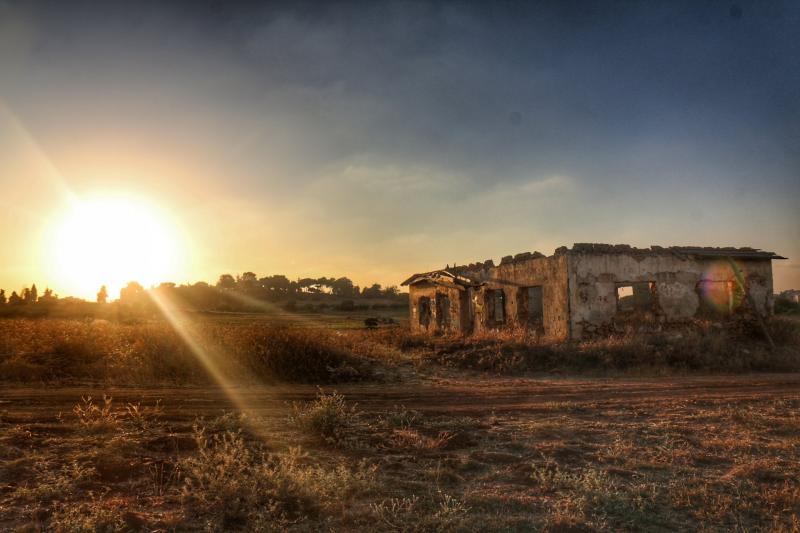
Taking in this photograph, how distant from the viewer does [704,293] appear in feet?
66.0

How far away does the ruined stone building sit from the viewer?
1828 cm

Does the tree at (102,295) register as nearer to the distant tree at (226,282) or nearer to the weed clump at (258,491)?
the distant tree at (226,282)

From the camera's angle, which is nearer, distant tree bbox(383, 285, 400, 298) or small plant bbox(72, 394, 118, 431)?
small plant bbox(72, 394, 118, 431)

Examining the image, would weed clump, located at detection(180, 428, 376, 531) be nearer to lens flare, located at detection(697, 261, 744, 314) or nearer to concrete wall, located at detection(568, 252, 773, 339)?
concrete wall, located at detection(568, 252, 773, 339)

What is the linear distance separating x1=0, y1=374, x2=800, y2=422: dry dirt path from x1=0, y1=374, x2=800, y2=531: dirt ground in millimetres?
99

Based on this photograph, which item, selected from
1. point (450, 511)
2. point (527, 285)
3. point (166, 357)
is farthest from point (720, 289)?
point (450, 511)

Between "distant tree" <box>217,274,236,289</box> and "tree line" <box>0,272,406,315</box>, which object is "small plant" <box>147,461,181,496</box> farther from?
"distant tree" <box>217,274,236,289</box>

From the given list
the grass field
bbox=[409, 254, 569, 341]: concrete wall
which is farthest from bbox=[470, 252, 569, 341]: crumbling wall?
the grass field

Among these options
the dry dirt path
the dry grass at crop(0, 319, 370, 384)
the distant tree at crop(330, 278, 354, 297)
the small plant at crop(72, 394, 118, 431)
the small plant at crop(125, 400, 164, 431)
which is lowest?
the dry dirt path

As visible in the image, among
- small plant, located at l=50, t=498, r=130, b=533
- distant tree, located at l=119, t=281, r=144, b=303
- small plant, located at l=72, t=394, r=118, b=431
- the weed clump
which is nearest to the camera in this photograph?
small plant, located at l=50, t=498, r=130, b=533

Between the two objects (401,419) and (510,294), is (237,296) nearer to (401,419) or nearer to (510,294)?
(510,294)

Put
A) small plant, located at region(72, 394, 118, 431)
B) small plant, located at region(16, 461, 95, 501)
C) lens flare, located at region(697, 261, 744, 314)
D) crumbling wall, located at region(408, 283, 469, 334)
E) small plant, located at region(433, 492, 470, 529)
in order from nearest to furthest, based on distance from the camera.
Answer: small plant, located at region(433, 492, 470, 529) < small plant, located at region(16, 461, 95, 501) < small plant, located at region(72, 394, 118, 431) < lens flare, located at region(697, 261, 744, 314) < crumbling wall, located at region(408, 283, 469, 334)

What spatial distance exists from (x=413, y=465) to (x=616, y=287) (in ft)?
49.1

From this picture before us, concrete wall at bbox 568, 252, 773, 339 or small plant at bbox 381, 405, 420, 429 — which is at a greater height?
concrete wall at bbox 568, 252, 773, 339
